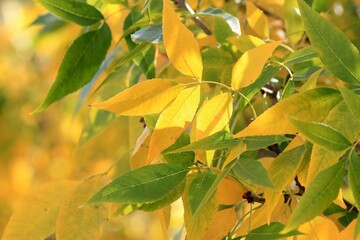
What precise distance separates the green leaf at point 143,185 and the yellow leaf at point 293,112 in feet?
0.23

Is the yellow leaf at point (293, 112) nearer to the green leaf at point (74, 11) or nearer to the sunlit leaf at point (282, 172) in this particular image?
the sunlit leaf at point (282, 172)

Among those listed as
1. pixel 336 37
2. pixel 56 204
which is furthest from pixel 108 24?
pixel 336 37

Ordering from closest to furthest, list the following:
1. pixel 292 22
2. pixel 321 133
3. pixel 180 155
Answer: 1. pixel 321 133
2. pixel 180 155
3. pixel 292 22

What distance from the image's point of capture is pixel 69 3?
0.75m

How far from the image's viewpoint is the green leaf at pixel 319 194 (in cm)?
49

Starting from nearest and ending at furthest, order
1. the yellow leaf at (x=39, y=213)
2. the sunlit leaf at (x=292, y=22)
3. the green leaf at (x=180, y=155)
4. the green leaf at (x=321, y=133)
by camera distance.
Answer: the green leaf at (x=321, y=133)
the green leaf at (x=180, y=155)
the yellow leaf at (x=39, y=213)
the sunlit leaf at (x=292, y=22)

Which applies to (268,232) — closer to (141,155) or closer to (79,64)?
(141,155)

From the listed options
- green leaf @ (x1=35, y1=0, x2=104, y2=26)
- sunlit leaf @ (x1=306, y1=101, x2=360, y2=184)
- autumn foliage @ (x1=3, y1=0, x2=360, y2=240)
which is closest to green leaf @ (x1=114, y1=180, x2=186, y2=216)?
autumn foliage @ (x1=3, y1=0, x2=360, y2=240)

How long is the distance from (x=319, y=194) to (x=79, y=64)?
0.33 meters

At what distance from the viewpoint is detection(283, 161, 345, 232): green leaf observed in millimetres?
488

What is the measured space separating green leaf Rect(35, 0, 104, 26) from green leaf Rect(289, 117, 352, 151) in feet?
1.06

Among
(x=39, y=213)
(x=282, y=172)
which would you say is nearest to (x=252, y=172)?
(x=282, y=172)

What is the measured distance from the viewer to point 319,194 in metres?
0.49

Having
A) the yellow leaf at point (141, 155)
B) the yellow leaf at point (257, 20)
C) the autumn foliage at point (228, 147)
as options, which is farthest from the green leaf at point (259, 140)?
the yellow leaf at point (257, 20)
